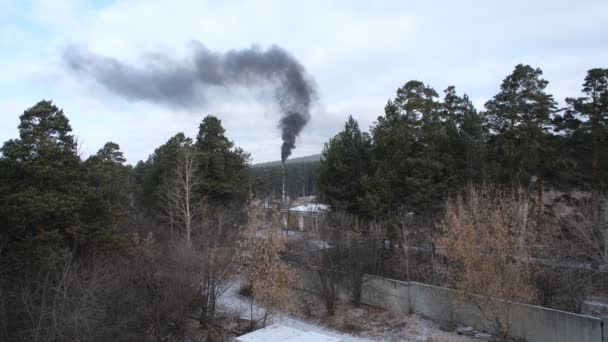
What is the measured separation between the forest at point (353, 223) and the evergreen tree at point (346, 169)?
0.32ft

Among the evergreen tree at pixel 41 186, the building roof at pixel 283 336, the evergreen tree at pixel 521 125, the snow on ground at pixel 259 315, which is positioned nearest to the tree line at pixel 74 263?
the evergreen tree at pixel 41 186

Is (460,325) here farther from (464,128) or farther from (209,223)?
(209,223)

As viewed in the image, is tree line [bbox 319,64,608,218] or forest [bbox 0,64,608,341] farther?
tree line [bbox 319,64,608,218]

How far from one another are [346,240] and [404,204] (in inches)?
208

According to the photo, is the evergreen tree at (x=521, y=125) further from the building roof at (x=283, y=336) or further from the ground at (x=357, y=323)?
the building roof at (x=283, y=336)

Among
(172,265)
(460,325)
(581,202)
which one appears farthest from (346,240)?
(581,202)

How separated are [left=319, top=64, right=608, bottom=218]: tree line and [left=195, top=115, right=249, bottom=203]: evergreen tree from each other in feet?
31.3

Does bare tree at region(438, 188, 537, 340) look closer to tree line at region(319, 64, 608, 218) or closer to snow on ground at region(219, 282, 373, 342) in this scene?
snow on ground at region(219, 282, 373, 342)

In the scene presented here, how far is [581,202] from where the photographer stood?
2164 centimetres

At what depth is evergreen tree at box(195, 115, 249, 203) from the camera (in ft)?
111

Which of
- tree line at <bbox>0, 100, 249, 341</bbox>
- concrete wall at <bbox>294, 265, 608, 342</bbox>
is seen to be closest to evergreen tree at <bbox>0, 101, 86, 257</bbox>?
tree line at <bbox>0, 100, 249, 341</bbox>

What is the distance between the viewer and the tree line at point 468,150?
2456 centimetres

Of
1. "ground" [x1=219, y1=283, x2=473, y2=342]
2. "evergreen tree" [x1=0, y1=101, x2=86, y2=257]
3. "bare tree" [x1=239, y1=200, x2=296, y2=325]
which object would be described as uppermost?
"evergreen tree" [x1=0, y1=101, x2=86, y2=257]

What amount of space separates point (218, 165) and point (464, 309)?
71.2ft
